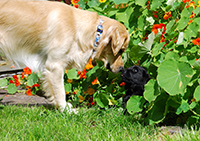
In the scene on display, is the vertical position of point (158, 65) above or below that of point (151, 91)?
above

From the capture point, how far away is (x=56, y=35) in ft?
10.6

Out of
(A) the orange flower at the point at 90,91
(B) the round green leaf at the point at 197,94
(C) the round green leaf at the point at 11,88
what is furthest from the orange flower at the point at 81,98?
(B) the round green leaf at the point at 197,94

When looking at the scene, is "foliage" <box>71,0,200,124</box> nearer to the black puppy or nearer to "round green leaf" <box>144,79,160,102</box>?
"round green leaf" <box>144,79,160,102</box>

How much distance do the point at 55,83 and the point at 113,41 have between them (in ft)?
3.49

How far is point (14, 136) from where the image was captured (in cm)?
242

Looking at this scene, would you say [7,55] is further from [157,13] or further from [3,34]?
[157,13]

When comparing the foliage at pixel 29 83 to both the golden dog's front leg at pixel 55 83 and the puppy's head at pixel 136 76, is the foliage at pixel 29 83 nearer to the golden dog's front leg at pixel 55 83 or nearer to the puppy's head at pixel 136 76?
the golden dog's front leg at pixel 55 83

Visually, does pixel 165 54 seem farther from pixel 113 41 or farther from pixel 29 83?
pixel 29 83

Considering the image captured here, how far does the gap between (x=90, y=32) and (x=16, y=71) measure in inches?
126

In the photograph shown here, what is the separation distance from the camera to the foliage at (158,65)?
2.34 metres

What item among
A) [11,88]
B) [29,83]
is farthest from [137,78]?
[11,88]

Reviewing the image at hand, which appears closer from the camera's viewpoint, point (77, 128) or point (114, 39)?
point (77, 128)

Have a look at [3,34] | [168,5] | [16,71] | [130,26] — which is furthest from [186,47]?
[16,71]

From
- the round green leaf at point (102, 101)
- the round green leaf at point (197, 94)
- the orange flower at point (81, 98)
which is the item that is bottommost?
the orange flower at point (81, 98)
